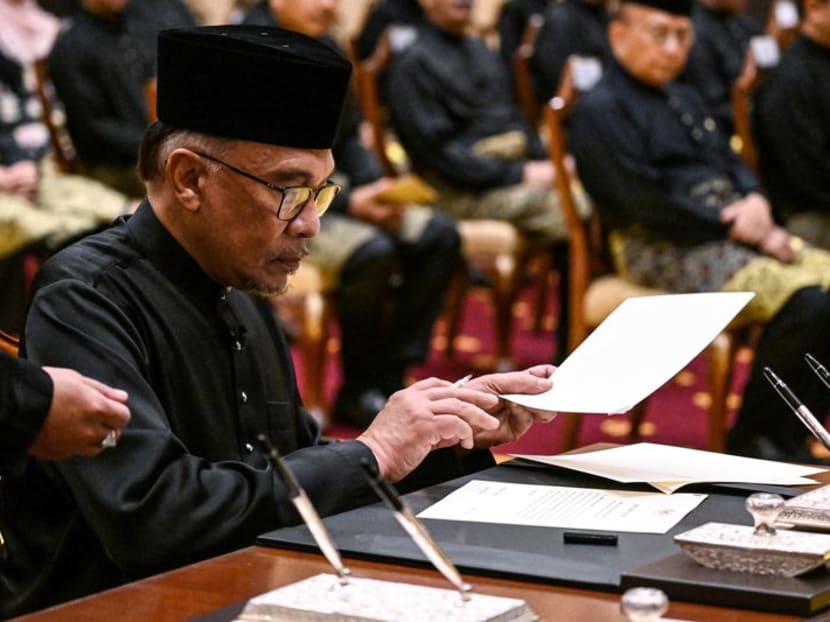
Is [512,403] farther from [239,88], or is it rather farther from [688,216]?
[688,216]

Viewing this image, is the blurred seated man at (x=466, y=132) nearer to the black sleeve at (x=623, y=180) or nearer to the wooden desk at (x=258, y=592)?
the black sleeve at (x=623, y=180)

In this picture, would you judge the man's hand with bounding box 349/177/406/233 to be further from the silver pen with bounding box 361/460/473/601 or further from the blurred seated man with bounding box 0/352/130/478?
the silver pen with bounding box 361/460/473/601

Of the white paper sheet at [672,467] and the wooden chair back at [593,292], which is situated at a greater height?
the white paper sheet at [672,467]

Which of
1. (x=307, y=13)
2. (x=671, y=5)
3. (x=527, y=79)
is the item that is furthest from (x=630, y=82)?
(x=527, y=79)

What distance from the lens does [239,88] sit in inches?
83.9

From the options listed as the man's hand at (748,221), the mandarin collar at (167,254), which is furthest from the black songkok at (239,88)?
the man's hand at (748,221)

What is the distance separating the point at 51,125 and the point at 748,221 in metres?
2.65

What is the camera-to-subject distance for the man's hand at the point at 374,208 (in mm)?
5574

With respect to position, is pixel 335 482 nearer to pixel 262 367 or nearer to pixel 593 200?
pixel 262 367

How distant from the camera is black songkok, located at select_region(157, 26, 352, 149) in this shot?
213 centimetres

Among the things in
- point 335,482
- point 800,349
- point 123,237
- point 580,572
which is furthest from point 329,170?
point 800,349

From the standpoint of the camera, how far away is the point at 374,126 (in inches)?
240

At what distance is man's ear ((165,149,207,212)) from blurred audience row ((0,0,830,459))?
2.94 m

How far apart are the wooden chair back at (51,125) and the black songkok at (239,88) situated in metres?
3.86
